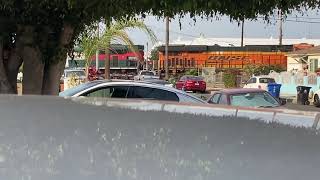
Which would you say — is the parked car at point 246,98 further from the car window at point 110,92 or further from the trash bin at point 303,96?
the trash bin at point 303,96

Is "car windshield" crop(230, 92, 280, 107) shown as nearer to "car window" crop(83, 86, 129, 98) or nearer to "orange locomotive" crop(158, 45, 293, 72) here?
"car window" crop(83, 86, 129, 98)

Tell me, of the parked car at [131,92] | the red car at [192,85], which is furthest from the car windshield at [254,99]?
the red car at [192,85]

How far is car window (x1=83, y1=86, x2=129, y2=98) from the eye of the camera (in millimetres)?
10406

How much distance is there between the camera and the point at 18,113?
271 cm

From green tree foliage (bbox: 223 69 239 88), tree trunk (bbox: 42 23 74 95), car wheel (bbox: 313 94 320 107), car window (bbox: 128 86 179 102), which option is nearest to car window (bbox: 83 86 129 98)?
car window (bbox: 128 86 179 102)

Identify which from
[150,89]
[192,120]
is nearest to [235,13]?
[192,120]

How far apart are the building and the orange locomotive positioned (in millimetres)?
7275

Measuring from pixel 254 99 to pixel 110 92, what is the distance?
4346mm

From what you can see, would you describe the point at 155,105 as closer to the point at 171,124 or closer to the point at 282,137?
the point at 171,124

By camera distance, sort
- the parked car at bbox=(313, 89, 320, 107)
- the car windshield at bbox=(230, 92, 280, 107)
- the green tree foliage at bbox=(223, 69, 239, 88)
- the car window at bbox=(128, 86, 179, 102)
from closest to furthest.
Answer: the car window at bbox=(128, 86, 179, 102) < the car windshield at bbox=(230, 92, 280, 107) < the parked car at bbox=(313, 89, 320, 107) < the green tree foliage at bbox=(223, 69, 239, 88)

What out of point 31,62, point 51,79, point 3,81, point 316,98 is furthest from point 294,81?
point 3,81

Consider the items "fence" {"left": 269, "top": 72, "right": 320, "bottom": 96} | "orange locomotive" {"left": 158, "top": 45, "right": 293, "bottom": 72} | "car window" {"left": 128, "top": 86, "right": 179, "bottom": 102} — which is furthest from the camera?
"orange locomotive" {"left": 158, "top": 45, "right": 293, "bottom": 72}

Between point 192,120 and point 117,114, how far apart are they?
0.37 m

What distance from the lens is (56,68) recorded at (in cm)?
739
